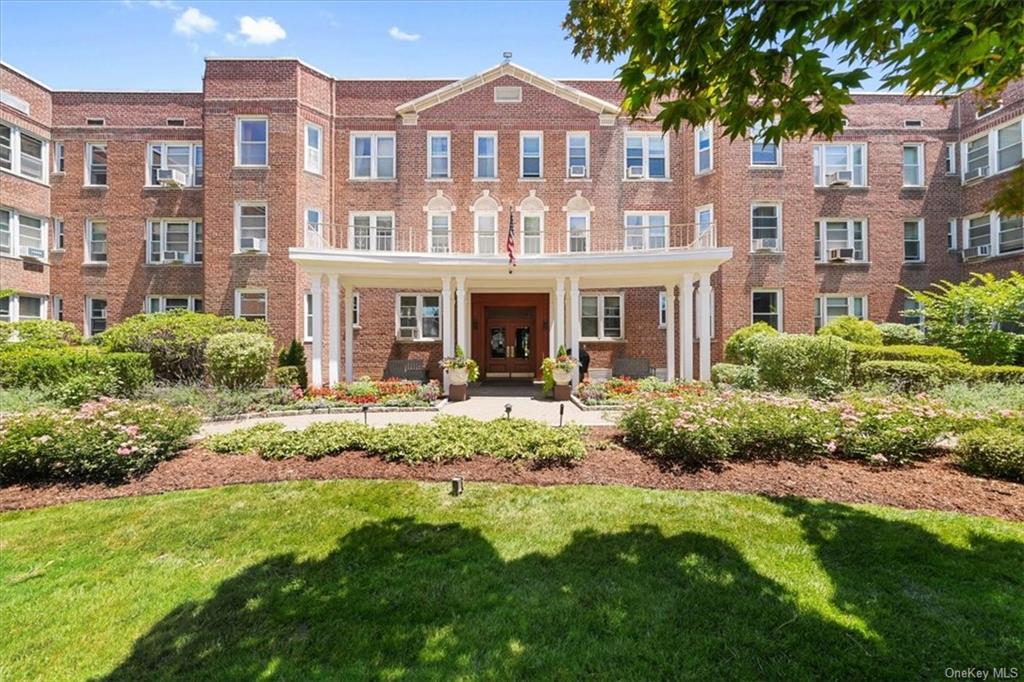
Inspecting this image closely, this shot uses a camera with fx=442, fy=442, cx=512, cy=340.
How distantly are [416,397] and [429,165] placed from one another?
10.9 metres

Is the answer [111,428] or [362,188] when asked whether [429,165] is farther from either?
[111,428]

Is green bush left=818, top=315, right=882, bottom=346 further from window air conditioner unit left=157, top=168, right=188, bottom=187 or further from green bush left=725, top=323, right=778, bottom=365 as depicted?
window air conditioner unit left=157, top=168, right=188, bottom=187

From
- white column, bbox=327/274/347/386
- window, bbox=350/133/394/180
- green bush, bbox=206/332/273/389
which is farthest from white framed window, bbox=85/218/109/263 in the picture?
white column, bbox=327/274/347/386

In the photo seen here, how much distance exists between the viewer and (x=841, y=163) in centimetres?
1900

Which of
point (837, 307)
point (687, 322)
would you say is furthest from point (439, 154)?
point (837, 307)

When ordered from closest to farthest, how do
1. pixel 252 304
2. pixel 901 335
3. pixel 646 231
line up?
pixel 901 335 → pixel 252 304 → pixel 646 231

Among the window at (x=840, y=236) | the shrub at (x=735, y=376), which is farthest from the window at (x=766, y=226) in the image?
the shrub at (x=735, y=376)

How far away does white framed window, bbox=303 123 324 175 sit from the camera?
17828 mm

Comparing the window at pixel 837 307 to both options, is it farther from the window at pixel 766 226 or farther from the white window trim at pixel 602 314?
the white window trim at pixel 602 314

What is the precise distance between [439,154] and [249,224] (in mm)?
8113

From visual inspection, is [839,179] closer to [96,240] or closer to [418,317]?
[418,317]

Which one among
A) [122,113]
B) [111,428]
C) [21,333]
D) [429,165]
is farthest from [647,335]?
[122,113]

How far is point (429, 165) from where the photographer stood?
728 inches

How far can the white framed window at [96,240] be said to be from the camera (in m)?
18.6
